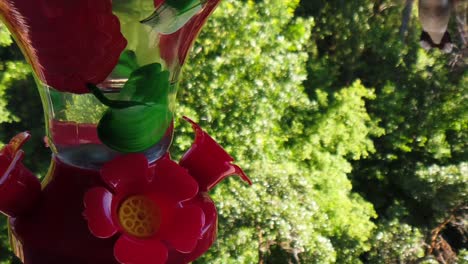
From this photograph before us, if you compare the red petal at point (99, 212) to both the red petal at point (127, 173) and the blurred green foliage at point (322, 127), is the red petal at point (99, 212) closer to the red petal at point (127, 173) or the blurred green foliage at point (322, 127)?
the red petal at point (127, 173)

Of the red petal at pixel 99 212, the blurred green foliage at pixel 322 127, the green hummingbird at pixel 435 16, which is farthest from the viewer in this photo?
the blurred green foliage at pixel 322 127

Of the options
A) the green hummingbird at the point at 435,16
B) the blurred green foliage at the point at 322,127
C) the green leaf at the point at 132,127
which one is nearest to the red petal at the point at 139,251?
the green leaf at the point at 132,127

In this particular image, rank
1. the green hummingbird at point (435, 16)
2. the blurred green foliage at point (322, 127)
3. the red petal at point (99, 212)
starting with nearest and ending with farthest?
the green hummingbird at point (435, 16)
the red petal at point (99, 212)
the blurred green foliage at point (322, 127)

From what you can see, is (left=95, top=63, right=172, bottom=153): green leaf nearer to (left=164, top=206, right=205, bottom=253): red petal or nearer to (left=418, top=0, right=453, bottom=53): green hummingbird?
(left=164, top=206, right=205, bottom=253): red petal

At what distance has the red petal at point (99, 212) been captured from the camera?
0.79 meters

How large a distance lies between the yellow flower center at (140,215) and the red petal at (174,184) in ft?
0.08

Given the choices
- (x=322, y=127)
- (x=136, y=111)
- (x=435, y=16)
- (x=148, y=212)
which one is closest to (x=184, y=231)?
(x=148, y=212)

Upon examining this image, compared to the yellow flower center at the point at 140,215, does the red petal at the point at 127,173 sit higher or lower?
higher

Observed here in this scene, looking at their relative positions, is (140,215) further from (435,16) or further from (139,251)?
(435,16)

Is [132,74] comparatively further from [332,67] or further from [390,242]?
[332,67]

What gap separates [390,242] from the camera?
643cm

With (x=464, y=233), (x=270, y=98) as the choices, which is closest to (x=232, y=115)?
(x=270, y=98)

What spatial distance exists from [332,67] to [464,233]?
254cm

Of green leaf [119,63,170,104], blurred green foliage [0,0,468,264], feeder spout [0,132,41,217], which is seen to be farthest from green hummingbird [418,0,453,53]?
blurred green foliage [0,0,468,264]
